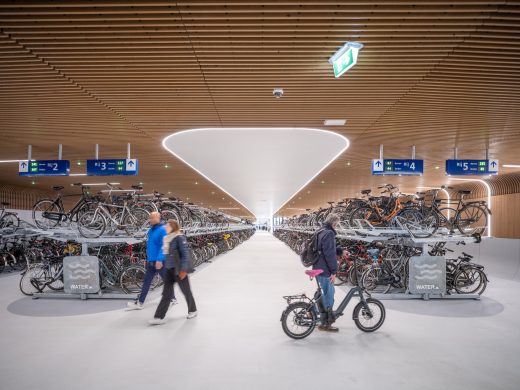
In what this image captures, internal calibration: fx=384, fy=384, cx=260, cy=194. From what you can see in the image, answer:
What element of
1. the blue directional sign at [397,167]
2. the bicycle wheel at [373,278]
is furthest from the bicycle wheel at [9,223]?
the blue directional sign at [397,167]

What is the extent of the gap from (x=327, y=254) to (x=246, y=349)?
149cm

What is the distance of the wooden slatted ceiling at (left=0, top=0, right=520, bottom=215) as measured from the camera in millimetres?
4281

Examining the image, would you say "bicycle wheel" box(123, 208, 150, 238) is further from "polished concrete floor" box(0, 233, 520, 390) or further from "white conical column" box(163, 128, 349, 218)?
"white conical column" box(163, 128, 349, 218)

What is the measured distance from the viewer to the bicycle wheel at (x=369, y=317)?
16.3 feet

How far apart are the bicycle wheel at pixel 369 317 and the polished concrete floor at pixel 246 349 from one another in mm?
123

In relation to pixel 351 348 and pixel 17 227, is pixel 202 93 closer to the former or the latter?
pixel 351 348

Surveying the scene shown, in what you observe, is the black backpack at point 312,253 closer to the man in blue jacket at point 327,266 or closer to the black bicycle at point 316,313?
the man in blue jacket at point 327,266

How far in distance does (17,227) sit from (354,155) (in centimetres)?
1080

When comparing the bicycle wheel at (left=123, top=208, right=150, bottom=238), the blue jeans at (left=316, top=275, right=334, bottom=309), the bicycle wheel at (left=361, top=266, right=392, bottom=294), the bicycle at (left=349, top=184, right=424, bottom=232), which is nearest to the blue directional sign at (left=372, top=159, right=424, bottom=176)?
the bicycle at (left=349, top=184, right=424, bottom=232)

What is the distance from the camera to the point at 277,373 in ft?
11.9

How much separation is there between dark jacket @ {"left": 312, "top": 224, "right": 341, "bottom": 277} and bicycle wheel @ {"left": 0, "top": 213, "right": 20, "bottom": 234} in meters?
10.7

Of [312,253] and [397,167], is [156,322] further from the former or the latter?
[397,167]

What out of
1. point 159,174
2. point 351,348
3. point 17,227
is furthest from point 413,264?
point 159,174

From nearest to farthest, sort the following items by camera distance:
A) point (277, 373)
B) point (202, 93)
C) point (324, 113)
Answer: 1. point (277, 373)
2. point (202, 93)
3. point (324, 113)
